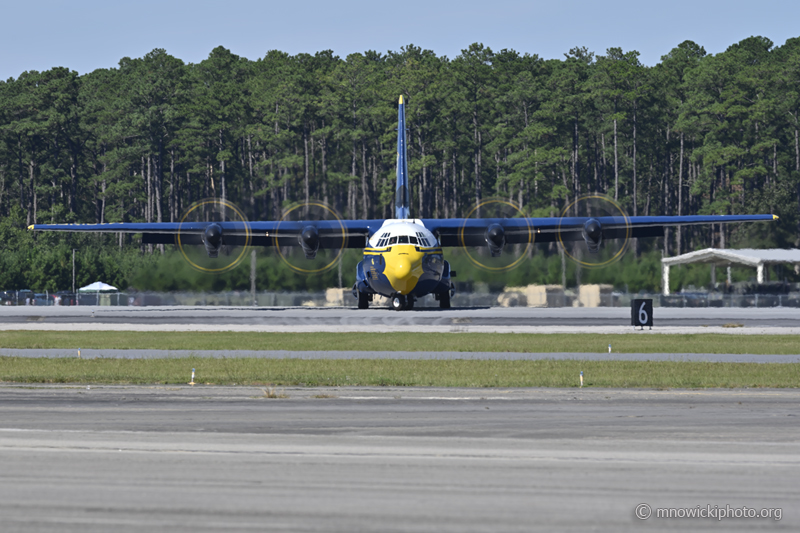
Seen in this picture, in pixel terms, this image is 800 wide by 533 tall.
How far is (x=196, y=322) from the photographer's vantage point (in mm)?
47312

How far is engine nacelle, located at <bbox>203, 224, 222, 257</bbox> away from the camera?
5238cm

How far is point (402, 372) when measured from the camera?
24.3 m

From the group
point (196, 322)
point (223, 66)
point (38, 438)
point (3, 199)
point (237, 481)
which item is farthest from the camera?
point (223, 66)

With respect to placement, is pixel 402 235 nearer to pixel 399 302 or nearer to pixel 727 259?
pixel 399 302

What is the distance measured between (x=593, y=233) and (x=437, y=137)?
7779cm

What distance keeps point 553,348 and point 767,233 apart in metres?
71.9

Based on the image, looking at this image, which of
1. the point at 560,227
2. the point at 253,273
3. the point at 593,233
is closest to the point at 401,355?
the point at 593,233

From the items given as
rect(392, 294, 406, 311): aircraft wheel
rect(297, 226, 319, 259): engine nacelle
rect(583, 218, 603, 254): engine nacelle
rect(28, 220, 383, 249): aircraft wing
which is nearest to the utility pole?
rect(28, 220, 383, 249): aircraft wing

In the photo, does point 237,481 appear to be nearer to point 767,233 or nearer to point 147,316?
point 147,316

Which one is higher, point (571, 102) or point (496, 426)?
point (571, 102)

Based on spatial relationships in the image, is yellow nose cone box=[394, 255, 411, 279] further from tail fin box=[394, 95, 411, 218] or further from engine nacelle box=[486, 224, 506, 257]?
engine nacelle box=[486, 224, 506, 257]

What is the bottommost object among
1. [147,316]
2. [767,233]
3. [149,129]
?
[147,316]

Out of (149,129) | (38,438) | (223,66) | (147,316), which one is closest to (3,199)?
(149,129)

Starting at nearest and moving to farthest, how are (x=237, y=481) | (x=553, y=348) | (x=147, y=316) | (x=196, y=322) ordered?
(x=237, y=481) → (x=553, y=348) → (x=196, y=322) → (x=147, y=316)
